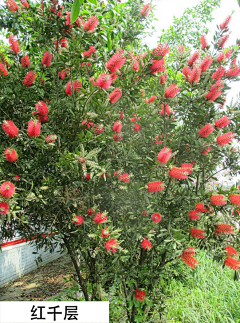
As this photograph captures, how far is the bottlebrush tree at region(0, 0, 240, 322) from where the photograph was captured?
203 cm

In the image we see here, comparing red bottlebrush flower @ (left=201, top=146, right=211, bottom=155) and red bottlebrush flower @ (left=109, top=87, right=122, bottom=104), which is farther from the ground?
red bottlebrush flower @ (left=109, top=87, right=122, bottom=104)

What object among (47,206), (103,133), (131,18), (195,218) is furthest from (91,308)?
(131,18)

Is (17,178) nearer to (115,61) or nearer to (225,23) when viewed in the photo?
(115,61)

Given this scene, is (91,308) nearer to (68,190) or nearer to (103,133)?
(68,190)

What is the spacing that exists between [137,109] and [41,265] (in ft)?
20.4

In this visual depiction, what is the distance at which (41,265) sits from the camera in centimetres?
728

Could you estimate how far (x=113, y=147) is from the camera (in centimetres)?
230

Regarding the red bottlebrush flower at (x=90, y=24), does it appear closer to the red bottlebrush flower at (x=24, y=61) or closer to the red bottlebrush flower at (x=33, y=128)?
the red bottlebrush flower at (x=24, y=61)

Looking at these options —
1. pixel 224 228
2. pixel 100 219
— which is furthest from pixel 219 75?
pixel 100 219

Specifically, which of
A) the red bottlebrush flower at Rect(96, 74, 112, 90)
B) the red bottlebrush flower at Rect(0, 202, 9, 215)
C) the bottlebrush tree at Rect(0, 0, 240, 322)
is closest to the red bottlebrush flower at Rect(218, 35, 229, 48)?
the bottlebrush tree at Rect(0, 0, 240, 322)

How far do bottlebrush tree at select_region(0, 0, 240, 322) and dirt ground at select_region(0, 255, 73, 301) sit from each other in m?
2.70

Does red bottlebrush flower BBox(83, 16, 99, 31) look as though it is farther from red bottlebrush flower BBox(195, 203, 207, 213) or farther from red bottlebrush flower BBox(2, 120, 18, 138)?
red bottlebrush flower BBox(195, 203, 207, 213)

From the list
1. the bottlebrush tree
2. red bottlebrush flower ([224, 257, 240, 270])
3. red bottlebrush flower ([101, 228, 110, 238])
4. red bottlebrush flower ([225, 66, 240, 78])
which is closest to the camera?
red bottlebrush flower ([101, 228, 110, 238])

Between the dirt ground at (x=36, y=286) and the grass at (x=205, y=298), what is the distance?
190cm
